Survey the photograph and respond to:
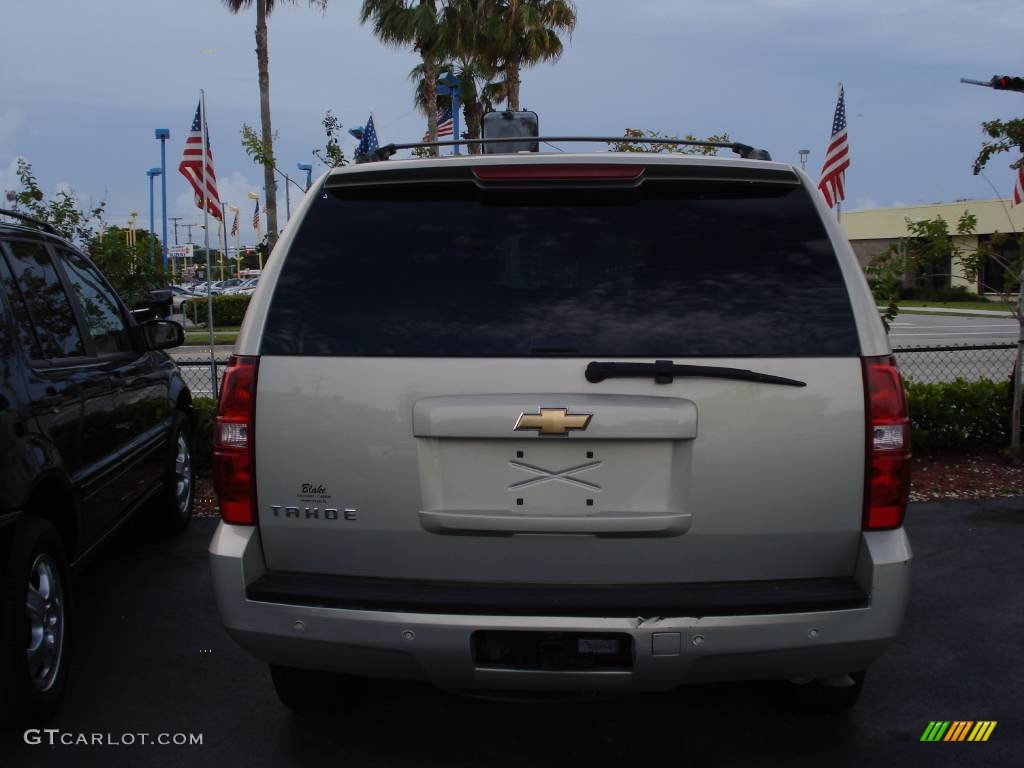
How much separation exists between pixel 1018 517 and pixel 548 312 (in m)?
5.27

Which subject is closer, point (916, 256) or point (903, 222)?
point (916, 256)

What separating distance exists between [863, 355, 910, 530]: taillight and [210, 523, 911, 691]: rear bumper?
78 mm

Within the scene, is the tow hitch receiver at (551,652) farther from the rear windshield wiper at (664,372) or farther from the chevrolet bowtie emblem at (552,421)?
the rear windshield wiper at (664,372)

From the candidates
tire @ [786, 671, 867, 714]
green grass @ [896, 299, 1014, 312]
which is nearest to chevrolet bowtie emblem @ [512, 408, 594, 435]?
tire @ [786, 671, 867, 714]

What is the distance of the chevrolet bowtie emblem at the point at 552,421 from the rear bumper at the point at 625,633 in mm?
520

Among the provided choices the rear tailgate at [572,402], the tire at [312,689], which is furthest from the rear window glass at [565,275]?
the tire at [312,689]

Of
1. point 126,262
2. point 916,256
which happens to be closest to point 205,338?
point 126,262

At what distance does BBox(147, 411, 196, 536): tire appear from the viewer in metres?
6.07

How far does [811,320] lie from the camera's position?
8.91 ft

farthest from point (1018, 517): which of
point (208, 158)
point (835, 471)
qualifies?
point (208, 158)

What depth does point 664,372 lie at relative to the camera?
8.57 ft

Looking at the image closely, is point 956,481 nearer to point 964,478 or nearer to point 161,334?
point 964,478

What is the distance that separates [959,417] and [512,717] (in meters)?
6.15

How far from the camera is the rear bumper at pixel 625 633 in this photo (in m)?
2.63
